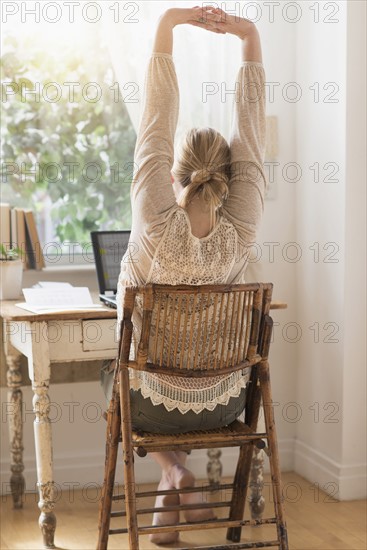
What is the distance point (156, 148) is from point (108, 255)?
3.00 feet

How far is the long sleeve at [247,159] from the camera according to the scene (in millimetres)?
2521

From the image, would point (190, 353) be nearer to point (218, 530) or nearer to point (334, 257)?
point (218, 530)

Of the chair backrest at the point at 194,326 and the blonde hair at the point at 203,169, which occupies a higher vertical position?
the blonde hair at the point at 203,169

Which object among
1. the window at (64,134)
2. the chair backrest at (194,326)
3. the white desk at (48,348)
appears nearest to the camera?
the chair backrest at (194,326)

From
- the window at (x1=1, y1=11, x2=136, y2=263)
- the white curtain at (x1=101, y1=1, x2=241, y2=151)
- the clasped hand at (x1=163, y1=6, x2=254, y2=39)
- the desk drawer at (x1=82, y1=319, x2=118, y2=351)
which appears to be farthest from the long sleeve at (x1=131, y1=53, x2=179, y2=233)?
the window at (x1=1, y1=11, x2=136, y2=263)

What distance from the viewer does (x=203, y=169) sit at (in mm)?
2473

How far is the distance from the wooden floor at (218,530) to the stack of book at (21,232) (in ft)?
3.07

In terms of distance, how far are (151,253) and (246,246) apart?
11.3 inches

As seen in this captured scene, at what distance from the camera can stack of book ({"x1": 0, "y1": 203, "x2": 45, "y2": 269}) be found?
10.9 ft

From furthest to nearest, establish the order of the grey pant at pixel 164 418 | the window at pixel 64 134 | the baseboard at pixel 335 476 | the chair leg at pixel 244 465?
the window at pixel 64 134 → the baseboard at pixel 335 476 → the chair leg at pixel 244 465 → the grey pant at pixel 164 418

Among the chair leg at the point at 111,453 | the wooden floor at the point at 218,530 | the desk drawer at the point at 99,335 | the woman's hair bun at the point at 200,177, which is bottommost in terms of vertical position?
the wooden floor at the point at 218,530

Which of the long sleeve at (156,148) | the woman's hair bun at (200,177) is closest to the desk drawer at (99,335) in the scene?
the long sleeve at (156,148)

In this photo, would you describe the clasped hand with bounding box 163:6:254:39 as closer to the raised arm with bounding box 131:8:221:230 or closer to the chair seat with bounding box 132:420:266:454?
the raised arm with bounding box 131:8:221:230

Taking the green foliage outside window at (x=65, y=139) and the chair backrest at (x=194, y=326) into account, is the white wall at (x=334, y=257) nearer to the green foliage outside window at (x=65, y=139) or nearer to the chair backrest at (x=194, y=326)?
the green foliage outside window at (x=65, y=139)
